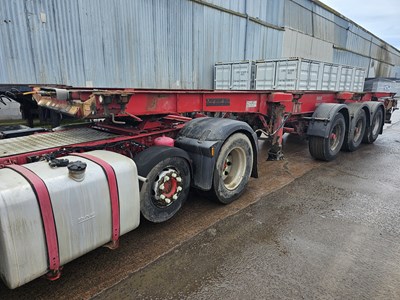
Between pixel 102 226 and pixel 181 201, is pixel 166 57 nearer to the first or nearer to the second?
pixel 181 201

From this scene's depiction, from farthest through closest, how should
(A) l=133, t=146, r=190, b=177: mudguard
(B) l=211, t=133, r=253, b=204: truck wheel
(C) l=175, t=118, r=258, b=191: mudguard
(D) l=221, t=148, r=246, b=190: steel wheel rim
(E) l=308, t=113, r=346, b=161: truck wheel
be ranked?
(E) l=308, t=113, r=346, b=161: truck wheel, (D) l=221, t=148, r=246, b=190: steel wheel rim, (B) l=211, t=133, r=253, b=204: truck wheel, (C) l=175, t=118, r=258, b=191: mudguard, (A) l=133, t=146, r=190, b=177: mudguard

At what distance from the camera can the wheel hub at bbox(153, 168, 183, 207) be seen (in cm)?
301

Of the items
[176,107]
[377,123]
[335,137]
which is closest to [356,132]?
[335,137]

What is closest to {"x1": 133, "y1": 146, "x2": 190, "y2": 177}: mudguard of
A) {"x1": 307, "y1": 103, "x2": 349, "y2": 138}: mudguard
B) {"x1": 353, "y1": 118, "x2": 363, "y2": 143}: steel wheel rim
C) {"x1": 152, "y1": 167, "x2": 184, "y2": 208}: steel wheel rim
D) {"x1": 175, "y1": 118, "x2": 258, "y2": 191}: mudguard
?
{"x1": 152, "y1": 167, "x2": 184, "y2": 208}: steel wheel rim

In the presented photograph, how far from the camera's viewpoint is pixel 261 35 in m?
16.5

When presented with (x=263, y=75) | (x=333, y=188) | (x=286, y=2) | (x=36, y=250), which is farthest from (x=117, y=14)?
(x=286, y=2)

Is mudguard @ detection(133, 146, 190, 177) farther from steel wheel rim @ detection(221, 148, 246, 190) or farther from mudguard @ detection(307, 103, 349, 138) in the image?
mudguard @ detection(307, 103, 349, 138)

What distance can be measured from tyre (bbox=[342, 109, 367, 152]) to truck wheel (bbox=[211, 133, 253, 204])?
4.07 meters

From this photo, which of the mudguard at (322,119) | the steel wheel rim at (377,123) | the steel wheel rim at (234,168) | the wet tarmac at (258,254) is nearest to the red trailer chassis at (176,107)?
the mudguard at (322,119)

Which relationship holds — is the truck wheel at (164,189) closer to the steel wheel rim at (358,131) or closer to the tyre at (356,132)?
the tyre at (356,132)

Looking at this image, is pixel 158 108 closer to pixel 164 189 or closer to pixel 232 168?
pixel 164 189

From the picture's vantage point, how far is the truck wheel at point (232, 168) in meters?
3.64

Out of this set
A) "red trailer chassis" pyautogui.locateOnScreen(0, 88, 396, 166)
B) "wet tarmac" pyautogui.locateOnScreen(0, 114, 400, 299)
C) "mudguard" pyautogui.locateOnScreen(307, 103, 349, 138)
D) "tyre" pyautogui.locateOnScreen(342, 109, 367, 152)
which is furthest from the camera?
"tyre" pyautogui.locateOnScreen(342, 109, 367, 152)

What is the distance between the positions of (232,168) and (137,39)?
27.2 feet
